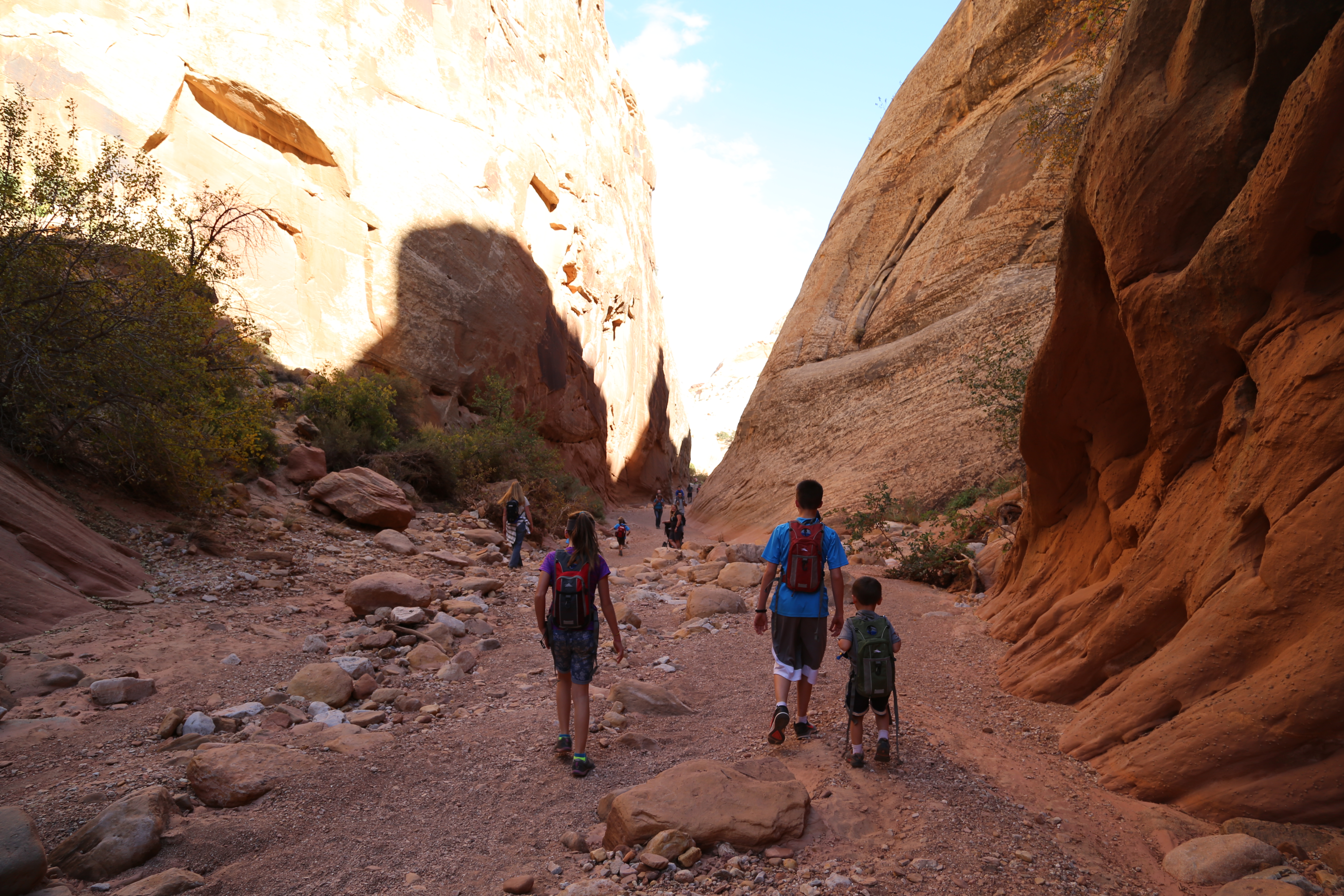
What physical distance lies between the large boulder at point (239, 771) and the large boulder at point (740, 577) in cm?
651

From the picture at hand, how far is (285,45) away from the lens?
18875mm

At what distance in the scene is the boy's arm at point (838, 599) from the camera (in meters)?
4.29

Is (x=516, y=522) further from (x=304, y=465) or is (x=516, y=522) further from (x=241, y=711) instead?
(x=241, y=711)

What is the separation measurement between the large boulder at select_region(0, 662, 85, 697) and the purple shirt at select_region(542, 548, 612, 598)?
3.66 metres

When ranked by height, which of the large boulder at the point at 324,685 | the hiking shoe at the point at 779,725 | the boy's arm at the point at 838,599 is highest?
the boy's arm at the point at 838,599

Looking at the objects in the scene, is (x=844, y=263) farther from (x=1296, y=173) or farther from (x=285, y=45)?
(x=1296, y=173)

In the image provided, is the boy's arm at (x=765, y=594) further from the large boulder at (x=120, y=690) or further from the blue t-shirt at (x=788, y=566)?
the large boulder at (x=120, y=690)

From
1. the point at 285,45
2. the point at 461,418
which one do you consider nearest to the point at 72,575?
the point at 461,418

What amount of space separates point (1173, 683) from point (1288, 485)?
3.80 ft

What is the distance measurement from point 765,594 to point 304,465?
10699mm

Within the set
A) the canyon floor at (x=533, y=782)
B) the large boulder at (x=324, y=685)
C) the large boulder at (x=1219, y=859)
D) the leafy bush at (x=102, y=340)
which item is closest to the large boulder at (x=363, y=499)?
the leafy bush at (x=102, y=340)

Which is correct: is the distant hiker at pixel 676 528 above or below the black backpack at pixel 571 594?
above

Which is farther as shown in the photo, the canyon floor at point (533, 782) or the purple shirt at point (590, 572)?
the purple shirt at point (590, 572)

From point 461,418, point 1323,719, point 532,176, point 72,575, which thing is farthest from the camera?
point 532,176
